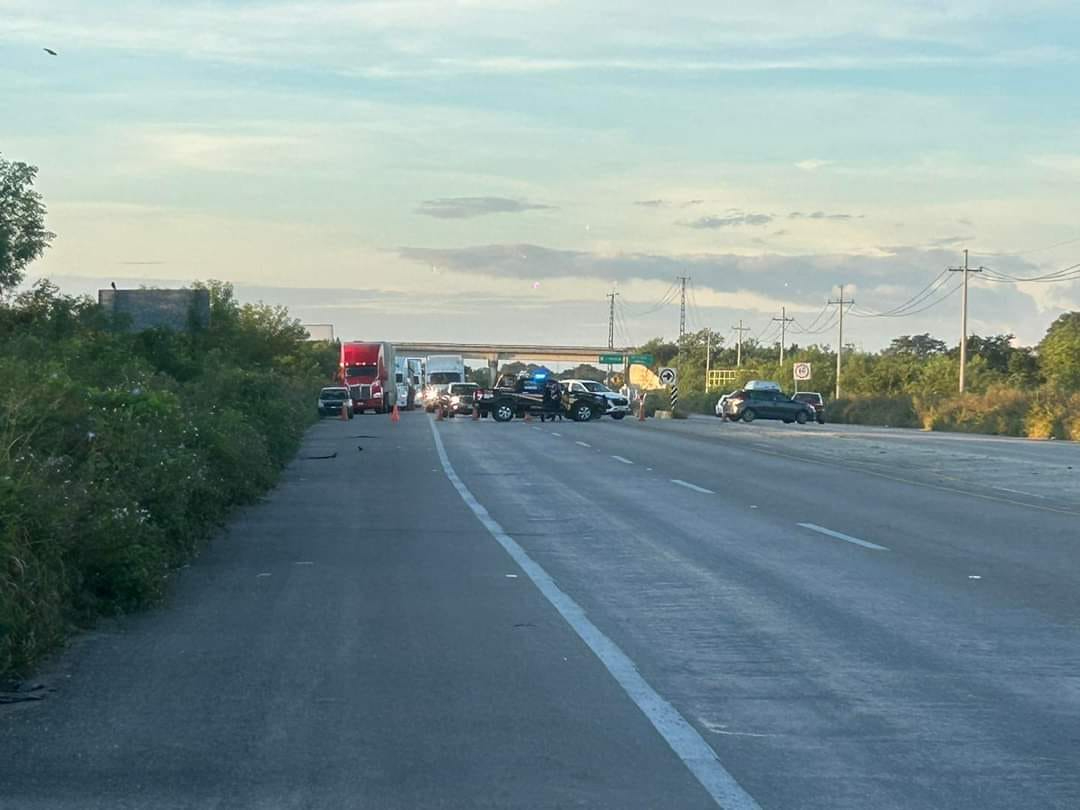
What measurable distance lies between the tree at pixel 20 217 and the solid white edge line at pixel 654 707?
22110 mm

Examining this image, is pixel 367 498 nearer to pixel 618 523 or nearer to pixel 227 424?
pixel 227 424

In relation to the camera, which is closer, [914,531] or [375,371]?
[914,531]

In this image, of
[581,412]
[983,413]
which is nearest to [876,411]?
[983,413]

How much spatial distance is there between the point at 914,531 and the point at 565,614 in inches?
314

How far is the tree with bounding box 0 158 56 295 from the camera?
3262 centimetres

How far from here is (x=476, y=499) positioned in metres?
22.2

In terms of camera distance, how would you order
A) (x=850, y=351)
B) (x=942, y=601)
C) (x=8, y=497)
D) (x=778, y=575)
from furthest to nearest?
(x=850, y=351)
(x=778, y=575)
(x=942, y=601)
(x=8, y=497)

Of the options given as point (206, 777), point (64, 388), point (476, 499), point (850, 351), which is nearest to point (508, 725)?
point (206, 777)

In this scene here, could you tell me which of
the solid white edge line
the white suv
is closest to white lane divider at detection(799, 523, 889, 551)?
the solid white edge line

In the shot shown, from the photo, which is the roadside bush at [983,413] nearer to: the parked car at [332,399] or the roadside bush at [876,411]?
the roadside bush at [876,411]

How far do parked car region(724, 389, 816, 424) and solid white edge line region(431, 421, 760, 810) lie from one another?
55390 mm

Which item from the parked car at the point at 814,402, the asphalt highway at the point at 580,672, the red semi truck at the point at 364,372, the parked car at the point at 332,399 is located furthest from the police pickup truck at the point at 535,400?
the asphalt highway at the point at 580,672

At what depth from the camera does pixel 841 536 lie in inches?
679

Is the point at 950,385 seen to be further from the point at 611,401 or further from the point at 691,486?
the point at 691,486
